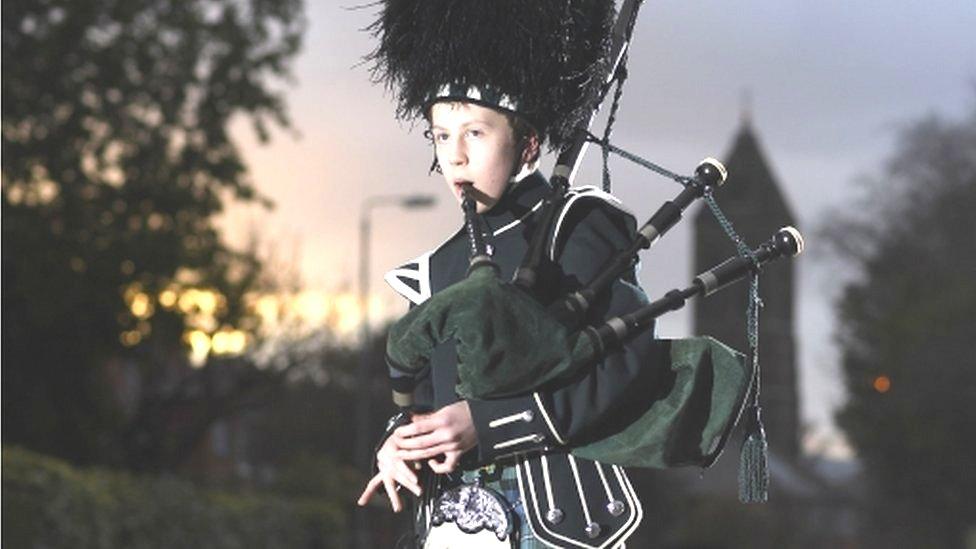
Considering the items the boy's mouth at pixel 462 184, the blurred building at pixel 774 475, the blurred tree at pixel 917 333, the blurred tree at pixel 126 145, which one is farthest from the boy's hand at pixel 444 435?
the blurred building at pixel 774 475

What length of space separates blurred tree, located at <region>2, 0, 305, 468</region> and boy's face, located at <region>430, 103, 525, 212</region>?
22158 mm

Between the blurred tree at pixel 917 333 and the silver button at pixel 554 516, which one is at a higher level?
the blurred tree at pixel 917 333

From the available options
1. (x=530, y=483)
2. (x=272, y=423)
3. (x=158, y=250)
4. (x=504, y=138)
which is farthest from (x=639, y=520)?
(x=272, y=423)

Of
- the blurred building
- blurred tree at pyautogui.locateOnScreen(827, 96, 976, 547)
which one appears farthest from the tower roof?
blurred tree at pyautogui.locateOnScreen(827, 96, 976, 547)

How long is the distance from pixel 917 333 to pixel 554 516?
4350 cm

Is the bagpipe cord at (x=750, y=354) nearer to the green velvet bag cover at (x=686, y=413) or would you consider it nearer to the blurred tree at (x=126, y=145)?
the green velvet bag cover at (x=686, y=413)

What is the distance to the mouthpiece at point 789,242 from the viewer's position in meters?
3.74

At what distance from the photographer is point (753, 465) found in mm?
3891

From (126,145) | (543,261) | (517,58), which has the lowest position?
(543,261)

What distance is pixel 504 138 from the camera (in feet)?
12.7

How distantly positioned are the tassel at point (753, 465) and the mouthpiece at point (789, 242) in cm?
32

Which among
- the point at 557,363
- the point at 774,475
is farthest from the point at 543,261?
the point at 774,475

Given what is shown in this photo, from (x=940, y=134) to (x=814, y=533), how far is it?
68.8m

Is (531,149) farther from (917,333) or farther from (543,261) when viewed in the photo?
(917,333)
